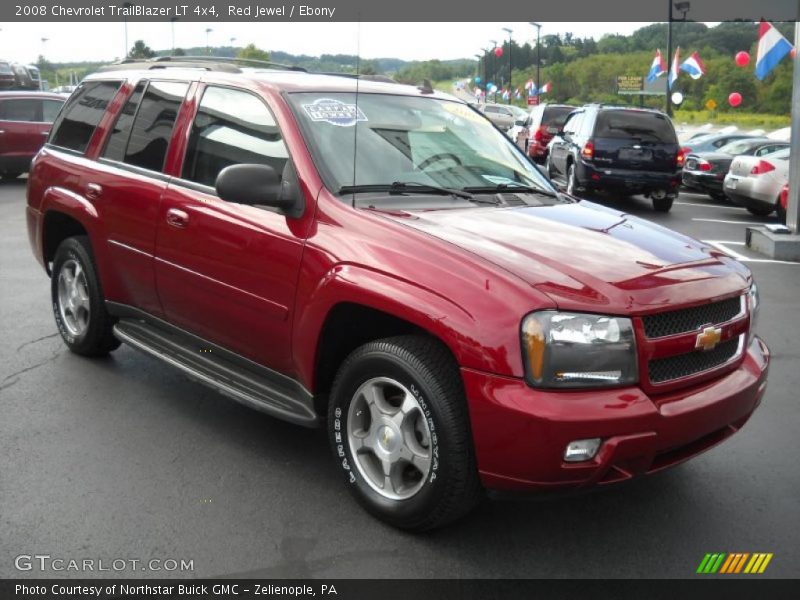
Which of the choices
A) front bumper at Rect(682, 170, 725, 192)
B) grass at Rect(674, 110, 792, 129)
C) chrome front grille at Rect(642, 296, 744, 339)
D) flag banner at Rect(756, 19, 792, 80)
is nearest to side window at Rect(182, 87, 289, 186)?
chrome front grille at Rect(642, 296, 744, 339)

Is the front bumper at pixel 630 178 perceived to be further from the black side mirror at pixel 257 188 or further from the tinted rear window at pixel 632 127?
the black side mirror at pixel 257 188

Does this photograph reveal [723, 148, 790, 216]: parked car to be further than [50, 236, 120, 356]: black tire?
Yes

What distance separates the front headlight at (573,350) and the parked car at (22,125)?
16681 mm

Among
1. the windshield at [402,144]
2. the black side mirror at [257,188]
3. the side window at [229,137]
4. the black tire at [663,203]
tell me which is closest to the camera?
the black side mirror at [257,188]

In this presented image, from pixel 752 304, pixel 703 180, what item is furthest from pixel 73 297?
pixel 703 180

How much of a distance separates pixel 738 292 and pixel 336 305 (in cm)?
167

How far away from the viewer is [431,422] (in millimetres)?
3213

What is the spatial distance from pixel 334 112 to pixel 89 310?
2.23m

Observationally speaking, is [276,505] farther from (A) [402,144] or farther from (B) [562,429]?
(A) [402,144]

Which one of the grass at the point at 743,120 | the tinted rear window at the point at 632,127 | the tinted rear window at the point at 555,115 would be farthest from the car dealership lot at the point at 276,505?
the grass at the point at 743,120

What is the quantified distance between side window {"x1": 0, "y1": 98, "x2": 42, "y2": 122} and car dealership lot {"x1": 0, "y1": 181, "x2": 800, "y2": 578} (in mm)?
14358

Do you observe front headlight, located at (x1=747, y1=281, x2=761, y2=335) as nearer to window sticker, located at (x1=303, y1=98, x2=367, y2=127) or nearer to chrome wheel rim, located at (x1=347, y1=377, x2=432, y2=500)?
chrome wheel rim, located at (x1=347, y1=377, x2=432, y2=500)

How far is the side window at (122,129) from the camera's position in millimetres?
5141

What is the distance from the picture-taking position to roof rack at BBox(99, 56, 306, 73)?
16.1 feet
